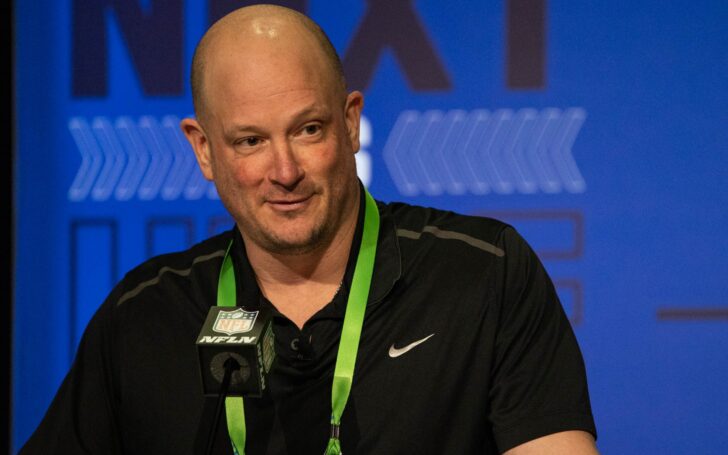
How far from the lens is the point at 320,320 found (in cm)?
167

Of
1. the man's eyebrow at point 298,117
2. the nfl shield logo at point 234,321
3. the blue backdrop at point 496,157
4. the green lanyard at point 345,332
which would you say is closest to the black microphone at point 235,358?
the nfl shield logo at point 234,321

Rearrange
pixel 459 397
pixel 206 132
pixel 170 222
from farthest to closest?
pixel 170 222, pixel 206 132, pixel 459 397

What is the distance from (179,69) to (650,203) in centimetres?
146

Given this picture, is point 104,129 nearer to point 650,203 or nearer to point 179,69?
point 179,69

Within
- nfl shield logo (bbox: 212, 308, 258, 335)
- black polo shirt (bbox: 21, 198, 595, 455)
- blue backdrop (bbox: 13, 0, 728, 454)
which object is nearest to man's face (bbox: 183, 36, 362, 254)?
black polo shirt (bbox: 21, 198, 595, 455)

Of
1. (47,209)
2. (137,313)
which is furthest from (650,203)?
(47,209)

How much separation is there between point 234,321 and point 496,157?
1.61 meters

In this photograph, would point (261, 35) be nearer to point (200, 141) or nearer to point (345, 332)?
point (200, 141)

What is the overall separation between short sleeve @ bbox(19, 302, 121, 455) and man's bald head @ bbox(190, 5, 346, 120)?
1.58 feet

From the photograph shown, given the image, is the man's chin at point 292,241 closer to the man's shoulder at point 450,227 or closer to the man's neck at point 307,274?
the man's neck at point 307,274

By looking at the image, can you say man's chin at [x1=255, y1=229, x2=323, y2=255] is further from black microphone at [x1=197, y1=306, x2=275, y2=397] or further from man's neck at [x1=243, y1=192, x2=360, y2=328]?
black microphone at [x1=197, y1=306, x2=275, y2=397]

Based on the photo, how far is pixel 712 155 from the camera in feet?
8.98

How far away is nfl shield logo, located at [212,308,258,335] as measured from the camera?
4.33 ft

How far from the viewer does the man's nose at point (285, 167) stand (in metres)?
1.56
